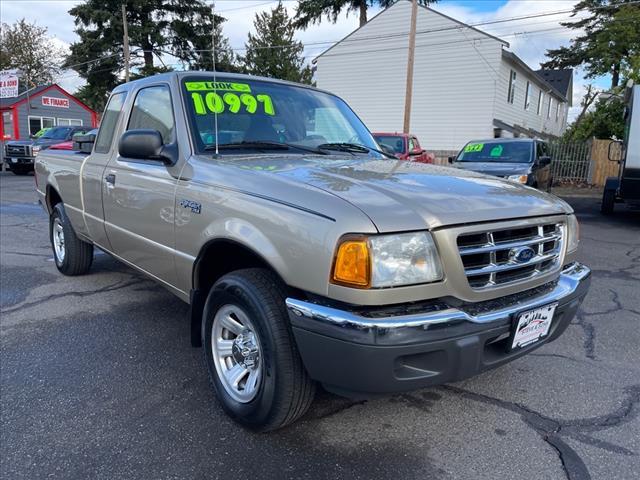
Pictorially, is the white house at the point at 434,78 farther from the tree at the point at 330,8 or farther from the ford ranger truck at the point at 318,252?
the ford ranger truck at the point at 318,252

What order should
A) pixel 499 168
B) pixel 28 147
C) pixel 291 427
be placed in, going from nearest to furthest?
pixel 291 427 < pixel 499 168 < pixel 28 147

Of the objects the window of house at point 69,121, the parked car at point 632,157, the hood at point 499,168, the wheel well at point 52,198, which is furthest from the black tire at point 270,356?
the window of house at point 69,121

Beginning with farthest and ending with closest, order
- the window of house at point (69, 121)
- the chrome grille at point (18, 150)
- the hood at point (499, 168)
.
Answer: the window of house at point (69, 121), the chrome grille at point (18, 150), the hood at point (499, 168)

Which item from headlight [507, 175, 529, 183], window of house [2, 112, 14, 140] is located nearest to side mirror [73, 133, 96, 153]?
headlight [507, 175, 529, 183]

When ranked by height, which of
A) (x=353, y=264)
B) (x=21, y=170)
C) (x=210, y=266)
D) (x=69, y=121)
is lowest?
(x=21, y=170)

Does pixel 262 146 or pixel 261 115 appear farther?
pixel 261 115

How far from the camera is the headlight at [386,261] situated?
79.4 inches

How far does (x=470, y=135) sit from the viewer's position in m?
22.7

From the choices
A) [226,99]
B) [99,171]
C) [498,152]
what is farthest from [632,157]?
[99,171]

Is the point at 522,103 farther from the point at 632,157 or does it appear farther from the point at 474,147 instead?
the point at 632,157

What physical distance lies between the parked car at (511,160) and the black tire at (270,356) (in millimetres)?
8463

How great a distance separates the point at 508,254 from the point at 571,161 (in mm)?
18242

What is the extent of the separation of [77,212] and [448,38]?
21.7 meters

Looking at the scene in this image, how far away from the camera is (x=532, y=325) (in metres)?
2.40
